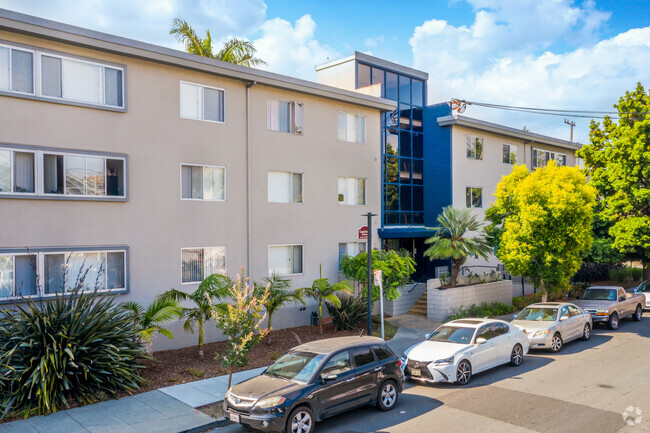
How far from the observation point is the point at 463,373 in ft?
40.2

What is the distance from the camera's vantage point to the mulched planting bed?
41.3 ft

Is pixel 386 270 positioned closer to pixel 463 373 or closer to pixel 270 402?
pixel 463 373

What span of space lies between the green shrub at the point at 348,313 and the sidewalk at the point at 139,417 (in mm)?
6761

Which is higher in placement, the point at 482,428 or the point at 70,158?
the point at 70,158

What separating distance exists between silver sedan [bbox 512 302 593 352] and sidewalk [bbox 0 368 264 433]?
9.47m

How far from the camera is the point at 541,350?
16078 mm

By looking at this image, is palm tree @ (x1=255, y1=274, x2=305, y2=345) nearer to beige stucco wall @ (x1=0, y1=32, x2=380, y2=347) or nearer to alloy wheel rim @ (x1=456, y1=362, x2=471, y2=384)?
beige stucco wall @ (x1=0, y1=32, x2=380, y2=347)

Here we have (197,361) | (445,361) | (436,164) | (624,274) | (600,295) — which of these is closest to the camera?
(445,361)

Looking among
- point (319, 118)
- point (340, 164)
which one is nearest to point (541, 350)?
point (340, 164)

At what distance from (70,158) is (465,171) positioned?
61.1 feet

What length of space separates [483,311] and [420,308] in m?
2.64

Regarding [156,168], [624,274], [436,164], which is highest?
[436,164]

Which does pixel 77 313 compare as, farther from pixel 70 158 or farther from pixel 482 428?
pixel 482 428

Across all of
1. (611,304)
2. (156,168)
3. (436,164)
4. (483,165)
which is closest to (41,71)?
(156,168)
